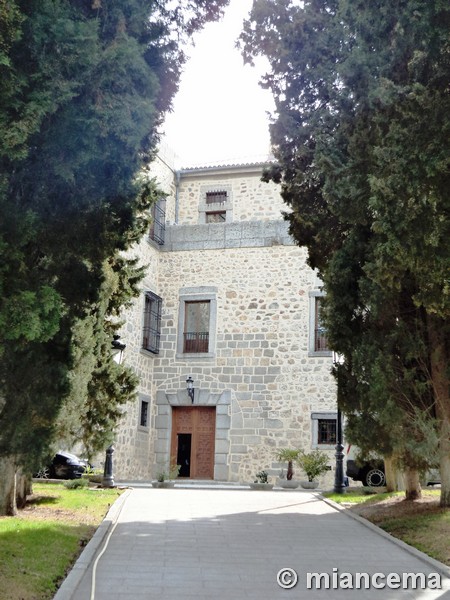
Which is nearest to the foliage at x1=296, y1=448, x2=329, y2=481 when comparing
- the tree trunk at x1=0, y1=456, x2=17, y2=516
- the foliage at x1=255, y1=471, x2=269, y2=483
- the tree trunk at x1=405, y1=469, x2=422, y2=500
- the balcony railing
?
the foliage at x1=255, y1=471, x2=269, y2=483

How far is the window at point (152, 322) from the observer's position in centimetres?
2084

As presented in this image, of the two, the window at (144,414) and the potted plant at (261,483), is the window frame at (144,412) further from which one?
the potted plant at (261,483)

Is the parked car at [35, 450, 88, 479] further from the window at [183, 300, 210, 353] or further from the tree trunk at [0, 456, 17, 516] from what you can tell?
the tree trunk at [0, 456, 17, 516]

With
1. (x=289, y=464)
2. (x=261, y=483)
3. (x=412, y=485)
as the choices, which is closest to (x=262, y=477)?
(x=289, y=464)

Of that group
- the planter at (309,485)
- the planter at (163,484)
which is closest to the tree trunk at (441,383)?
the planter at (163,484)

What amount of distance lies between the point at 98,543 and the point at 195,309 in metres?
14.4

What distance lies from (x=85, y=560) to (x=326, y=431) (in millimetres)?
13940

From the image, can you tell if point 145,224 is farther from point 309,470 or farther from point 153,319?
point 153,319

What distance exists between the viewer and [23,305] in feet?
20.1

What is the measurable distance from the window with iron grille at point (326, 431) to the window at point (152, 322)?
16.0ft

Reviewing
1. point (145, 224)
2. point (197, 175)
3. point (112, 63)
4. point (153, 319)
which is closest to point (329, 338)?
point (145, 224)

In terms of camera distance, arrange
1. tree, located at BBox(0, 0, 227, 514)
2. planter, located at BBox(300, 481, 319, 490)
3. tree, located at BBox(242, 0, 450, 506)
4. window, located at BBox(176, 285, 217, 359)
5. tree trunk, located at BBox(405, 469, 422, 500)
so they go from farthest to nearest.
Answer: window, located at BBox(176, 285, 217, 359), planter, located at BBox(300, 481, 319, 490), tree trunk, located at BBox(405, 469, 422, 500), tree, located at BBox(242, 0, 450, 506), tree, located at BBox(0, 0, 227, 514)

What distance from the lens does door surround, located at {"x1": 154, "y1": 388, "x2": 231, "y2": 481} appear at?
2034 cm

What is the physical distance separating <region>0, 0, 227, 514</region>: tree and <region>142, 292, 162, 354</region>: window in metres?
12.1
